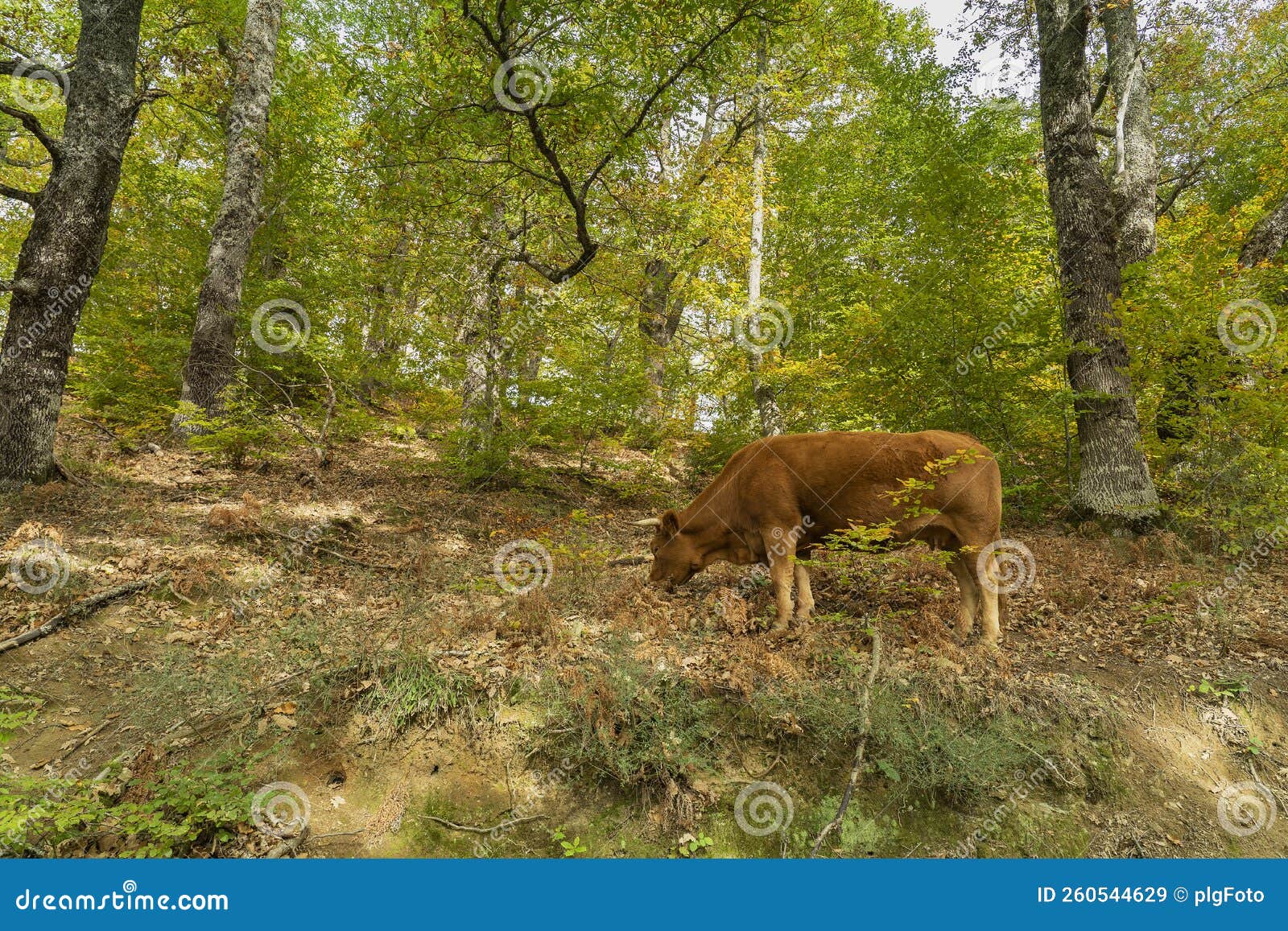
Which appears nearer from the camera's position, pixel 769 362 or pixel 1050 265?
pixel 1050 265

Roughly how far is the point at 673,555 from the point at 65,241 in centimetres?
823

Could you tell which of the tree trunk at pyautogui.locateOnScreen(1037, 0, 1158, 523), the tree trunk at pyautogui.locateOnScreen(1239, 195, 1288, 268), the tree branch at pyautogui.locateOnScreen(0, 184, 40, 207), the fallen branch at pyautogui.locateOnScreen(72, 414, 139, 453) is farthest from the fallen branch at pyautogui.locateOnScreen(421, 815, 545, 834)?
the tree trunk at pyautogui.locateOnScreen(1239, 195, 1288, 268)

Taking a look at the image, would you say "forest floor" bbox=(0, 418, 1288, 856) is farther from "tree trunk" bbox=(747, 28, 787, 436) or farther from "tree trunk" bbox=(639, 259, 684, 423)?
"tree trunk" bbox=(639, 259, 684, 423)

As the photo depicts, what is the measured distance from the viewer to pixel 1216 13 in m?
11.3

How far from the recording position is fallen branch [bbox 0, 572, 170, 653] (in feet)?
15.1

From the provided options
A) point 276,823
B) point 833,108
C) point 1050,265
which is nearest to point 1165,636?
point 1050,265

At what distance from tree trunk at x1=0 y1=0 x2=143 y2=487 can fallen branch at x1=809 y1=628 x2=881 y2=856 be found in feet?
30.4

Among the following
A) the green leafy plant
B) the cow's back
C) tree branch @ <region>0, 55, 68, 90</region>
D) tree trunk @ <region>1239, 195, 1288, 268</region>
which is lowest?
the green leafy plant

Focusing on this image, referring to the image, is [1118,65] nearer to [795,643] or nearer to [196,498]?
[795,643]

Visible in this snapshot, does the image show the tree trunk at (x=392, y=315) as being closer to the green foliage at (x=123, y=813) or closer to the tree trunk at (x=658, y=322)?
the tree trunk at (x=658, y=322)

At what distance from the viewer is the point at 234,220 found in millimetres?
10586

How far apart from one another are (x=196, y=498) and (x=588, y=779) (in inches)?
281

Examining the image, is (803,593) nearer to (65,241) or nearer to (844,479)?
(844,479)

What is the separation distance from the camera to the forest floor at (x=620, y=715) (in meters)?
3.73
